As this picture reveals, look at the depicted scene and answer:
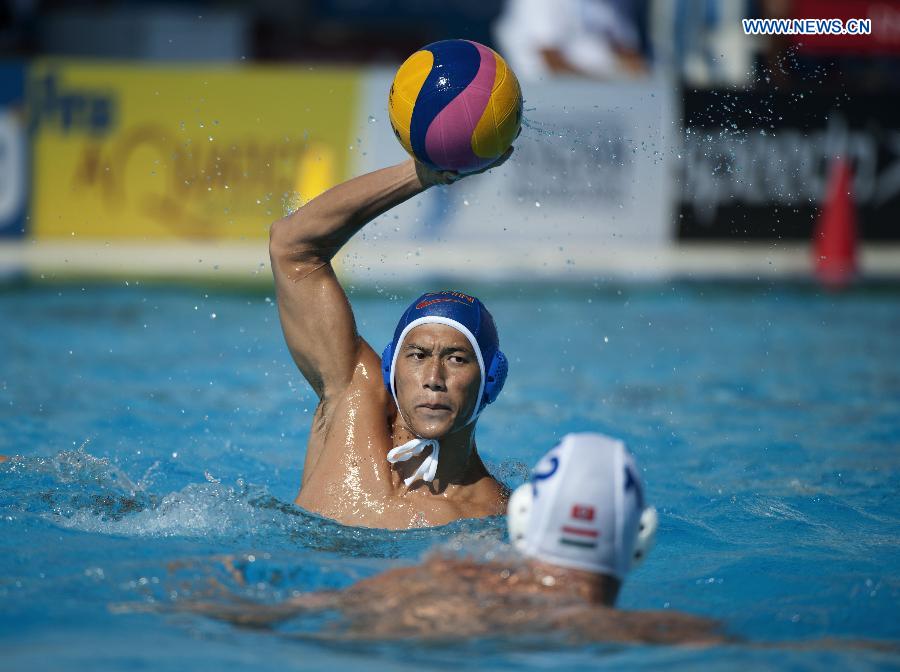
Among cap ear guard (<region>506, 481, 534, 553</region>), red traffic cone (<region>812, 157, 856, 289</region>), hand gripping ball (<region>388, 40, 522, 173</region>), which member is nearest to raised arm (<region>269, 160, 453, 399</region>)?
hand gripping ball (<region>388, 40, 522, 173</region>)

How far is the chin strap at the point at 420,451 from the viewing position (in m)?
3.54

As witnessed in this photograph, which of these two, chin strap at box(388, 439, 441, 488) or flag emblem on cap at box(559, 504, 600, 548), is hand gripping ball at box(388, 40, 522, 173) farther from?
flag emblem on cap at box(559, 504, 600, 548)

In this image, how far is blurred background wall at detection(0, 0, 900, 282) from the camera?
977cm

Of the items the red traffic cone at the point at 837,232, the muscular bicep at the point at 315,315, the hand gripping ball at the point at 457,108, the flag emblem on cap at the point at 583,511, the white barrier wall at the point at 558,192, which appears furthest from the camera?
the white barrier wall at the point at 558,192

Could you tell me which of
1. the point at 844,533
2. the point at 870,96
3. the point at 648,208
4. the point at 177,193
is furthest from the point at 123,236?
the point at 844,533

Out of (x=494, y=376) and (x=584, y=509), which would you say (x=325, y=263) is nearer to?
(x=494, y=376)

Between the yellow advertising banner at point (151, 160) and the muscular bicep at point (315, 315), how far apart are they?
610cm

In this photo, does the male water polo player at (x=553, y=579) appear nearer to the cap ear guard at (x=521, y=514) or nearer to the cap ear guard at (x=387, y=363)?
the cap ear guard at (x=521, y=514)

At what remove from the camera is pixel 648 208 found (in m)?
10.3

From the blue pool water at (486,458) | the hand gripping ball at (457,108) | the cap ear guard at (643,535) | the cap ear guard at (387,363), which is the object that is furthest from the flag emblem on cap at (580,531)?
the hand gripping ball at (457,108)

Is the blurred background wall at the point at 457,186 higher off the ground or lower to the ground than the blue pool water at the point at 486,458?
higher

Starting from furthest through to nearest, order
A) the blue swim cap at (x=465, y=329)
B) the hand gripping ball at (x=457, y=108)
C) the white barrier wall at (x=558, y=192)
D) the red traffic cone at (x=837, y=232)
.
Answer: the white barrier wall at (x=558, y=192), the red traffic cone at (x=837, y=232), the blue swim cap at (x=465, y=329), the hand gripping ball at (x=457, y=108)

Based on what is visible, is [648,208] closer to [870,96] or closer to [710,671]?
[870,96]

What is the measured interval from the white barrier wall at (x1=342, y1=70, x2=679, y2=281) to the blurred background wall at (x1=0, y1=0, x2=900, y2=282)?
2 centimetres
